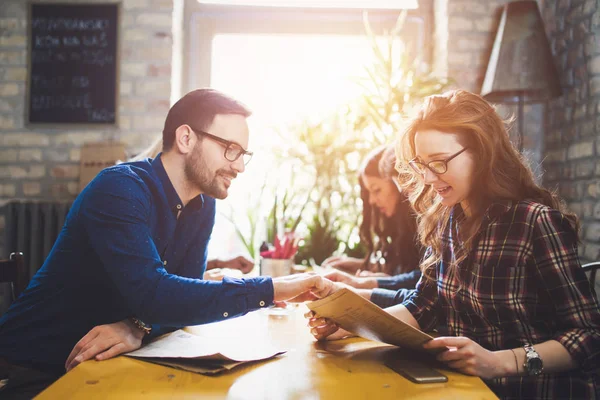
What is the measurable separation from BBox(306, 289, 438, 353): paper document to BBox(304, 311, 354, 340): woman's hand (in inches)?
3.3

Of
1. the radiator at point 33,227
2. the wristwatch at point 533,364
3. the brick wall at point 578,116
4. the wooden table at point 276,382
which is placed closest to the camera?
the wooden table at point 276,382

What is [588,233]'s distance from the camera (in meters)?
2.79

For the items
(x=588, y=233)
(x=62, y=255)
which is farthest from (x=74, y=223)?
(x=588, y=233)

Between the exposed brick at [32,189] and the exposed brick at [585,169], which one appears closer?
the exposed brick at [585,169]

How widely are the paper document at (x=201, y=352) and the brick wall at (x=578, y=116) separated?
7.27ft

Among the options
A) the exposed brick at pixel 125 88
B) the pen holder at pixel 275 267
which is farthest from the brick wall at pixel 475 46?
the exposed brick at pixel 125 88

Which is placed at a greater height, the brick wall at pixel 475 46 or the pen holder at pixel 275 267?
the brick wall at pixel 475 46

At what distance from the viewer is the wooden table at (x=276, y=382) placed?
0.89 m

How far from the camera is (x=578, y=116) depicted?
2.91 m

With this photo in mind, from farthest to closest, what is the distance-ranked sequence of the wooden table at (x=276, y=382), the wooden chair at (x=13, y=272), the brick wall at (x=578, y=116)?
the brick wall at (x=578, y=116) → the wooden chair at (x=13, y=272) → the wooden table at (x=276, y=382)

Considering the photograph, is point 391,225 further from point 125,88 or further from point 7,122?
point 7,122

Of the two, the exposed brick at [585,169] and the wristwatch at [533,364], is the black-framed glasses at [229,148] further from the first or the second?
the exposed brick at [585,169]

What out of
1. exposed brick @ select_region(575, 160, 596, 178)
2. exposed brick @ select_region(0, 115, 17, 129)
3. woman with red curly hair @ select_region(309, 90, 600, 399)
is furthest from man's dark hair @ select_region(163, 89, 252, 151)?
exposed brick @ select_region(0, 115, 17, 129)

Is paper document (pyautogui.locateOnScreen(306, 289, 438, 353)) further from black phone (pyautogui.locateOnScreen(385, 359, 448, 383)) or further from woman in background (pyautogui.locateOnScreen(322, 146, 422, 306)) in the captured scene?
woman in background (pyautogui.locateOnScreen(322, 146, 422, 306))
